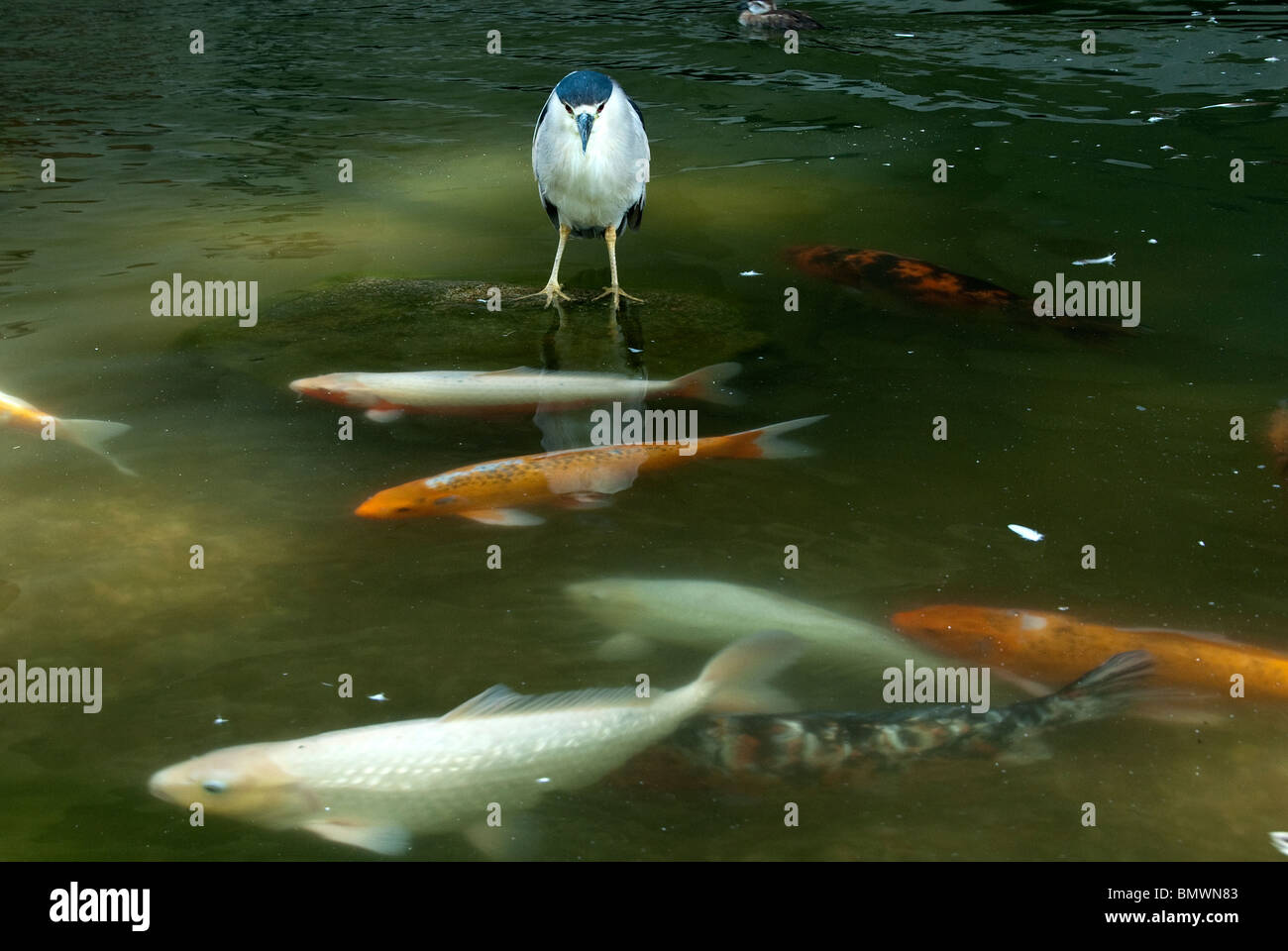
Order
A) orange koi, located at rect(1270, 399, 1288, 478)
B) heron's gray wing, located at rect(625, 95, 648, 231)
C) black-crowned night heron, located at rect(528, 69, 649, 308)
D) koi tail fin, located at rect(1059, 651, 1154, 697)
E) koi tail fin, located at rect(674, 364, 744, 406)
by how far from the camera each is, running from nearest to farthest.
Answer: koi tail fin, located at rect(1059, 651, 1154, 697) < orange koi, located at rect(1270, 399, 1288, 478) < koi tail fin, located at rect(674, 364, 744, 406) < black-crowned night heron, located at rect(528, 69, 649, 308) < heron's gray wing, located at rect(625, 95, 648, 231)

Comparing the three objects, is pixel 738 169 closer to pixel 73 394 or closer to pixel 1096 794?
pixel 73 394

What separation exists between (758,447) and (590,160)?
248 cm

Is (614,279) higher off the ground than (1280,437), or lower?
higher

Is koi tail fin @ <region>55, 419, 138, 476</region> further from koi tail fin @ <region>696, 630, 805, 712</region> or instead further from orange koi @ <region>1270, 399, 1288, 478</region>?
orange koi @ <region>1270, 399, 1288, 478</region>

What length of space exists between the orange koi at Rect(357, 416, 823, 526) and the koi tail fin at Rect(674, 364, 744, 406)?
543mm

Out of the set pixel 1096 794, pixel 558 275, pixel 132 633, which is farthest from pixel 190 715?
pixel 558 275

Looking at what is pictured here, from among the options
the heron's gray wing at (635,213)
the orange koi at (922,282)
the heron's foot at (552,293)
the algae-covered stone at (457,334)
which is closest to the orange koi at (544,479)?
the algae-covered stone at (457,334)

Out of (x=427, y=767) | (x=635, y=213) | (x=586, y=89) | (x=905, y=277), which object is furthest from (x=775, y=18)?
(x=427, y=767)

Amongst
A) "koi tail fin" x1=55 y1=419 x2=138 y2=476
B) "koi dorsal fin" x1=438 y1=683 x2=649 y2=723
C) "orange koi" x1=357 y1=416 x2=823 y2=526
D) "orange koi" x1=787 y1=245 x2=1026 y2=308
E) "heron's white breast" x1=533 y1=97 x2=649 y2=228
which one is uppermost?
"heron's white breast" x1=533 y1=97 x2=649 y2=228

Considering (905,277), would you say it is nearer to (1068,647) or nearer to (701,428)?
(701,428)

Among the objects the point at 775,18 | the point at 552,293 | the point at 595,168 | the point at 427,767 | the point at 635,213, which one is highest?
the point at 775,18

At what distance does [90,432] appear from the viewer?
5.70m

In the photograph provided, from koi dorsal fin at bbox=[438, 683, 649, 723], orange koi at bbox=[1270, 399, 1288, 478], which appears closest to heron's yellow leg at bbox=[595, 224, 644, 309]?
orange koi at bbox=[1270, 399, 1288, 478]

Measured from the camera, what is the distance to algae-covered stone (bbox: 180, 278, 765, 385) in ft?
21.8
